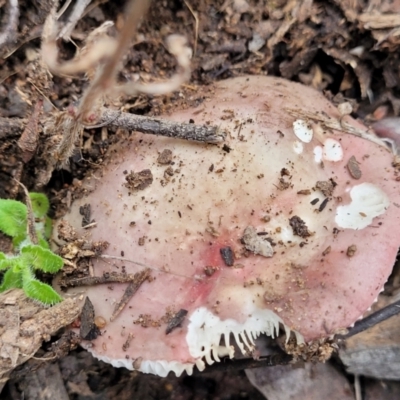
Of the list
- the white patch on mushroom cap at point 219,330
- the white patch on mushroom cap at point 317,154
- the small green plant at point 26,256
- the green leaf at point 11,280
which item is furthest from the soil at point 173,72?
the white patch on mushroom cap at point 219,330

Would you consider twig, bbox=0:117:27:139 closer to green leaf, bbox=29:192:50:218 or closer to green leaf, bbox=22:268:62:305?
green leaf, bbox=29:192:50:218

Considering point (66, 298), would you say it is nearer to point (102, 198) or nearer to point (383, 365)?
point (102, 198)

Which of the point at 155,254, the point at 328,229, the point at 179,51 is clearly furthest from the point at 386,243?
the point at 179,51

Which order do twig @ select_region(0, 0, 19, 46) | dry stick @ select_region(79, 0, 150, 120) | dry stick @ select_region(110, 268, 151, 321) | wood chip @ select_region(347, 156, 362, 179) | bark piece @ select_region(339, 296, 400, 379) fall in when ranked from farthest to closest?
bark piece @ select_region(339, 296, 400, 379) → twig @ select_region(0, 0, 19, 46) → wood chip @ select_region(347, 156, 362, 179) → dry stick @ select_region(110, 268, 151, 321) → dry stick @ select_region(79, 0, 150, 120)

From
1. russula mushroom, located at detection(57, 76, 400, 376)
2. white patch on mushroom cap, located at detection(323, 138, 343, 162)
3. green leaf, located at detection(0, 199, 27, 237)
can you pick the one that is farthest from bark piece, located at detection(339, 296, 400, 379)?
green leaf, located at detection(0, 199, 27, 237)

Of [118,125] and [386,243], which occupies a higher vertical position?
[118,125]

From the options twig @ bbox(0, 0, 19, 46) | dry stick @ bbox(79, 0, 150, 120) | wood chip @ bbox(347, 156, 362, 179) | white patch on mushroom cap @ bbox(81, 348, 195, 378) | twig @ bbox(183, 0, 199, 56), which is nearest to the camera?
dry stick @ bbox(79, 0, 150, 120)

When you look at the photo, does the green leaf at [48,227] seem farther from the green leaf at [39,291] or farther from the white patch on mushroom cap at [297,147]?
the white patch on mushroom cap at [297,147]
